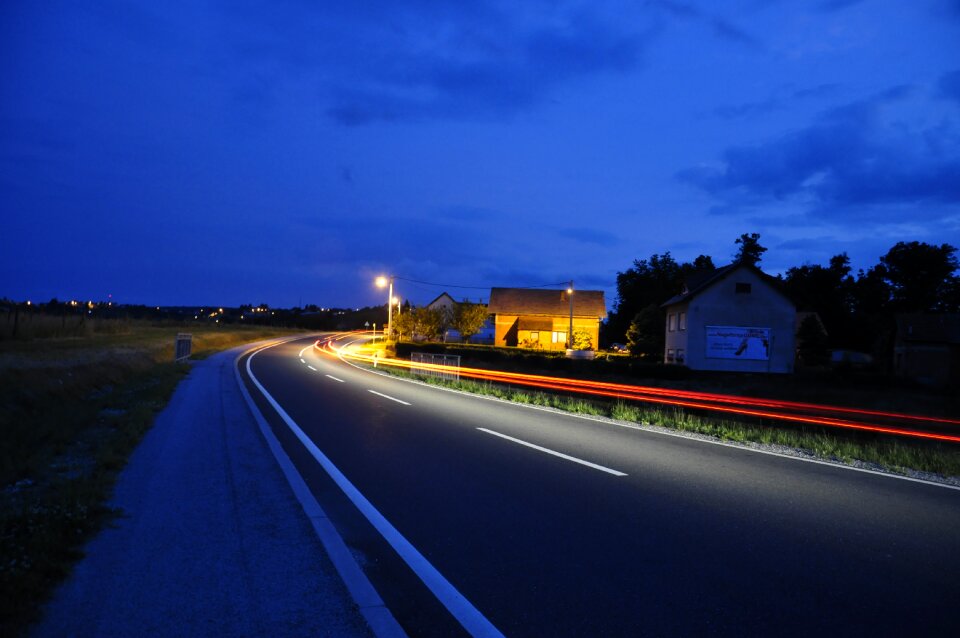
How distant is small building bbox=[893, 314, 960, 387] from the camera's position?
42344 millimetres

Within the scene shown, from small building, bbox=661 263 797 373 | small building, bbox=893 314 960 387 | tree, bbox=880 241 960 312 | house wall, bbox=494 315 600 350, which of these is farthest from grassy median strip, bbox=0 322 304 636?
tree, bbox=880 241 960 312

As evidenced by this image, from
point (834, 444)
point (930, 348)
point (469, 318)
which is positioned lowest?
point (834, 444)

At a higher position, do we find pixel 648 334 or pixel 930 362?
pixel 648 334

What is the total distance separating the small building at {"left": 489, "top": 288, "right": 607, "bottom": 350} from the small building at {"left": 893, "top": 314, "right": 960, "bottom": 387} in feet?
84.0

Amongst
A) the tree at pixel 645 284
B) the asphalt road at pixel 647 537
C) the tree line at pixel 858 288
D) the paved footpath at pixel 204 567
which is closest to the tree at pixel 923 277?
the tree line at pixel 858 288

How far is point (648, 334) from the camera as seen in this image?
48.3 metres

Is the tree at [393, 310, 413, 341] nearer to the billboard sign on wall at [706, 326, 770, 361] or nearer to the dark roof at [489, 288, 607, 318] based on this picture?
the dark roof at [489, 288, 607, 318]

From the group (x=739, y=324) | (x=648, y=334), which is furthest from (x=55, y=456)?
(x=648, y=334)

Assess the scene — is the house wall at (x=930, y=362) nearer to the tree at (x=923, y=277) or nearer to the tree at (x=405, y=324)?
the tree at (x=923, y=277)

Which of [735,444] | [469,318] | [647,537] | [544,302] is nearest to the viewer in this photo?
[647,537]

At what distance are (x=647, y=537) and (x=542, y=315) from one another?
56848 millimetres

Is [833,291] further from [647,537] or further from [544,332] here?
[647,537]

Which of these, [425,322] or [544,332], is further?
[544,332]

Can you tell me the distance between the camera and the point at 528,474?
771 cm
